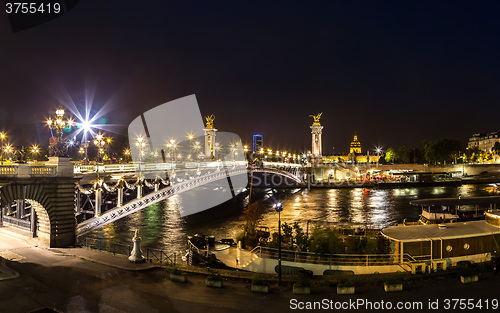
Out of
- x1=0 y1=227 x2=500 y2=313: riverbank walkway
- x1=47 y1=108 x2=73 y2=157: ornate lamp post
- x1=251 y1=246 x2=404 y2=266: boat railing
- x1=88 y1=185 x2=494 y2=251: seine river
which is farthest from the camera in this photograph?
x1=88 y1=185 x2=494 y2=251: seine river

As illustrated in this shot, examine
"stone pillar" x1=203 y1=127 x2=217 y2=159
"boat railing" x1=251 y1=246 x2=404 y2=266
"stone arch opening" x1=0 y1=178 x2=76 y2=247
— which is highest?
"stone pillar" x1=203 y1=127 x2=217 y2=159

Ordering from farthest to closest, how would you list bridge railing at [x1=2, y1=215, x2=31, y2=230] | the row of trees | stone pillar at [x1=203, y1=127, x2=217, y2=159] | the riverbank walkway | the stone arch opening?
the row of trees → stone pillar at [x1=203, y1=127, x2=217, y2=159] → bridge railing at [x1=2, y1=215, x2=31, y2=230] → the stone arch opening → the riverbank walkway

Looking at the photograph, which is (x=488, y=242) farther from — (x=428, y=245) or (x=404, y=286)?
(x=404, y=286)

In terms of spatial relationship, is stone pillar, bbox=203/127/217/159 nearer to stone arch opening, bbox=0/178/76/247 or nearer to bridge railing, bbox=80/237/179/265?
bridge railing, bbox=80/237/179/265

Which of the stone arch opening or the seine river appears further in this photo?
the seine river

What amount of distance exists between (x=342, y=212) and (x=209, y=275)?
4360 cm

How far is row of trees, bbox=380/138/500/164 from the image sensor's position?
14062 cm

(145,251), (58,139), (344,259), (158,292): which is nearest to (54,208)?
(58,139)

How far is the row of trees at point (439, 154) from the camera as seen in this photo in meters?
141

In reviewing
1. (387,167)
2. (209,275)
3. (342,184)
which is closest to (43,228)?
(209,275)

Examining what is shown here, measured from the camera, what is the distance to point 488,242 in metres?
19.3

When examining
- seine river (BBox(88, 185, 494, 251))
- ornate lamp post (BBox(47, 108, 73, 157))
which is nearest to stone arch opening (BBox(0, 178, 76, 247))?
ornate lamp post (BBox(47, 108, 73, 157))

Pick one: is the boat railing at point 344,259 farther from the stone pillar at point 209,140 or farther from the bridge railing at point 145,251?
the stone pillar at point 209,140

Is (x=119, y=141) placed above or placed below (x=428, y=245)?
above
